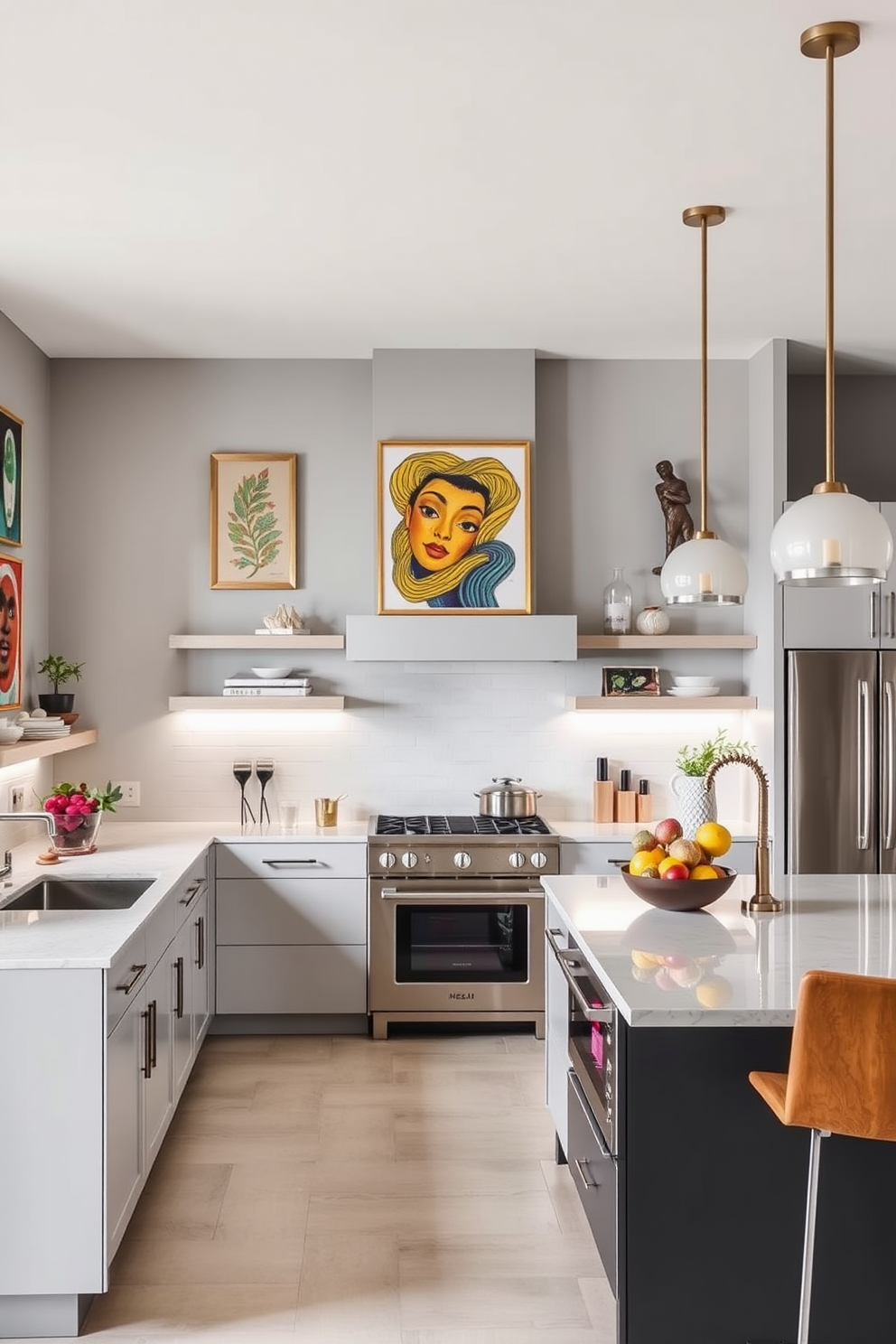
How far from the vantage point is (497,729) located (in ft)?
17.1

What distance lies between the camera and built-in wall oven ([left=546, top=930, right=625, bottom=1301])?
2.33 meters

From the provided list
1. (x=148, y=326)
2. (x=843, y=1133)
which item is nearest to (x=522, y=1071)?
(x=843, y=1133)

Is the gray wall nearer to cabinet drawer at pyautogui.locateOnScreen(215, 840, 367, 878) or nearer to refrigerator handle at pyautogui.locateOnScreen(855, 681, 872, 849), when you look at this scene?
cabinet drawer at pyautogui.locateOnScreen(215, 840, 367, 878)

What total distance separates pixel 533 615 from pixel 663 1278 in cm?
305

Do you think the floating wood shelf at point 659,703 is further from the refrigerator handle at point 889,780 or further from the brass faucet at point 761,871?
the brass faucet at point 761,871

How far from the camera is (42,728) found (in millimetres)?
4488

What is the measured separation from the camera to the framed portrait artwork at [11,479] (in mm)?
4363

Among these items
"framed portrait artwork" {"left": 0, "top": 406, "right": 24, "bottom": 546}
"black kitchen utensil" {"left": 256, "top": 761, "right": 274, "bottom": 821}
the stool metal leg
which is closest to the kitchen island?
the stool metal leg

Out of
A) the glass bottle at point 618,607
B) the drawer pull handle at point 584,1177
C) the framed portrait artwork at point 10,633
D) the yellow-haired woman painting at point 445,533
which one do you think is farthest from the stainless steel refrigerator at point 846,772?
the framed portrait artwork at point 10,633

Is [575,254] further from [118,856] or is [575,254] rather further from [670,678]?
[118,856]

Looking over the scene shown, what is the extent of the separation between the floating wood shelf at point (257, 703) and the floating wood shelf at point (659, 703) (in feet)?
3.60

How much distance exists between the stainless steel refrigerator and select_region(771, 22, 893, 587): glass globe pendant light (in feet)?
7.69

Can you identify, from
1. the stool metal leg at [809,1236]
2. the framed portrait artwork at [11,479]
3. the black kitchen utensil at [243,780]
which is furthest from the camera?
the black kitchen utensil at [243,780]

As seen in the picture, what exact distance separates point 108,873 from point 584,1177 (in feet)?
6.25
